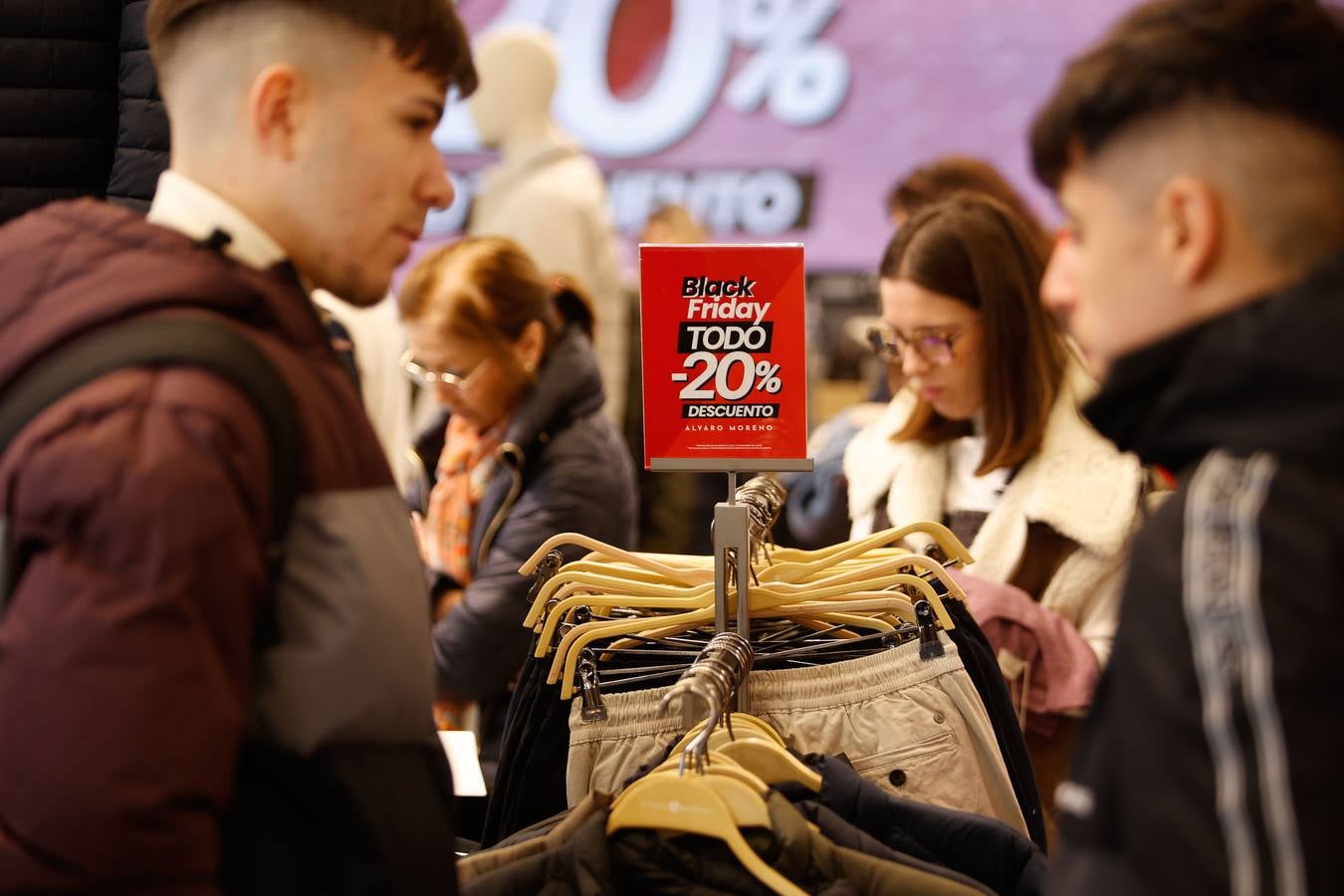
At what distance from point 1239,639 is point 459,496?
7.96 feet

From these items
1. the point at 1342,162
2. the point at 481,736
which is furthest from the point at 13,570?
the point at 481,736

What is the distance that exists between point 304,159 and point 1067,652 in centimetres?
157

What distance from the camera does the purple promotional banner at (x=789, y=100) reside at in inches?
255

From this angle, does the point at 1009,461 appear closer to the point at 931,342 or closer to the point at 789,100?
the point at 931,342

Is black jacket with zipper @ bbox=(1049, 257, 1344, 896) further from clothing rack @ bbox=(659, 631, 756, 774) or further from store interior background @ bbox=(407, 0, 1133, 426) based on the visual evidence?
store interior background @ bbox=(407, 0, 1133, 426)

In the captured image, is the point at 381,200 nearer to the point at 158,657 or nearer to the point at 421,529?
the point at 158,657

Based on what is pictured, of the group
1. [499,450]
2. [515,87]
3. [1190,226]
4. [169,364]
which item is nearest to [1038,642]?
[499,450]

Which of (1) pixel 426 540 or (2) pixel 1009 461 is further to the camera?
(1) pixel 426 540

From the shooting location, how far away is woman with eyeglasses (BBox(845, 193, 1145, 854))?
7.62 feet

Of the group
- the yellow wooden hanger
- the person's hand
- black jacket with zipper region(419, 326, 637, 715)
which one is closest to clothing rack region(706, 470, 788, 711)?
the yellow wooden hanger

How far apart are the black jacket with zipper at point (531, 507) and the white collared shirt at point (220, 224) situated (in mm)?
1706

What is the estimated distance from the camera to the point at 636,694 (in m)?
1.71

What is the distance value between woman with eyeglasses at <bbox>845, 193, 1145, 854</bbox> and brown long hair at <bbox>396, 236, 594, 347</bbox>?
84 centimetres

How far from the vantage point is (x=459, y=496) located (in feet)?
10.4
